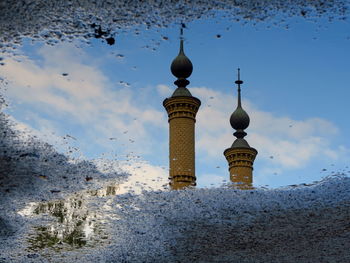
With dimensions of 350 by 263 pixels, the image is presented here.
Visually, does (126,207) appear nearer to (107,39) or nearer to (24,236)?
(24,236)

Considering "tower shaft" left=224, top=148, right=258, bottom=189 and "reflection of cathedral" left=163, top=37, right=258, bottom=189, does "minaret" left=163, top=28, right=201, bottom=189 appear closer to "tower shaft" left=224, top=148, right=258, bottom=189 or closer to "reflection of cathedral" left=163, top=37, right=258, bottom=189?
"reflection of cathedral" left=163, top=37, right=258, bottom=189

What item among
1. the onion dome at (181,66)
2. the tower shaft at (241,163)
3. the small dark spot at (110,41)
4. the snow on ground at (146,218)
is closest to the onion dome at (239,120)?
the tower shaft at (241,163)

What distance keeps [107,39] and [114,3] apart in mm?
1077

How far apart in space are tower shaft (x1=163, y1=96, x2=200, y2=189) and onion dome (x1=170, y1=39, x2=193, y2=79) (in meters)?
1.31

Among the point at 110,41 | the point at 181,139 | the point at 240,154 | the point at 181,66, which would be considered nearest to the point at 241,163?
the point at 240,154

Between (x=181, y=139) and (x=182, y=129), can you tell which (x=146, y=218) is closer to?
(x=181, y=139)

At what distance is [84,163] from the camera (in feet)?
35.5

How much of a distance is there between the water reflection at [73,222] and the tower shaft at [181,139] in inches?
503

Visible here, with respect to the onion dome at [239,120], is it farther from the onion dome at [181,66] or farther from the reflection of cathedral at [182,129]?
the onion dome at [181,66]

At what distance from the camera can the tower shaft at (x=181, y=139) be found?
22797 mm

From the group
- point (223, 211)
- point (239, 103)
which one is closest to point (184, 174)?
point (239, 103)

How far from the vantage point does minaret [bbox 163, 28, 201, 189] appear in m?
22.8

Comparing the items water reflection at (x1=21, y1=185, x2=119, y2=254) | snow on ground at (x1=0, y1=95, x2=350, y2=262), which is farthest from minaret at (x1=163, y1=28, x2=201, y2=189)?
water reflection at (x1=21, y1=185, x2=119, y2=254)

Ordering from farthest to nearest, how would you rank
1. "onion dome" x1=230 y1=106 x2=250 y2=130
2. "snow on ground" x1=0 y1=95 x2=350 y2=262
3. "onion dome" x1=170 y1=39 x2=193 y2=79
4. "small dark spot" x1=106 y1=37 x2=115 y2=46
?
"onion dome" x1=230 y1=106 x2=250 y2=130
"onion dome" x1=170 y1=39 x2=193 y2=79
"small dark spot" x1=106 y1=37 x2=115 y2=46
"snow on ground" x1=0 y1=95 x2=350 y2=262
